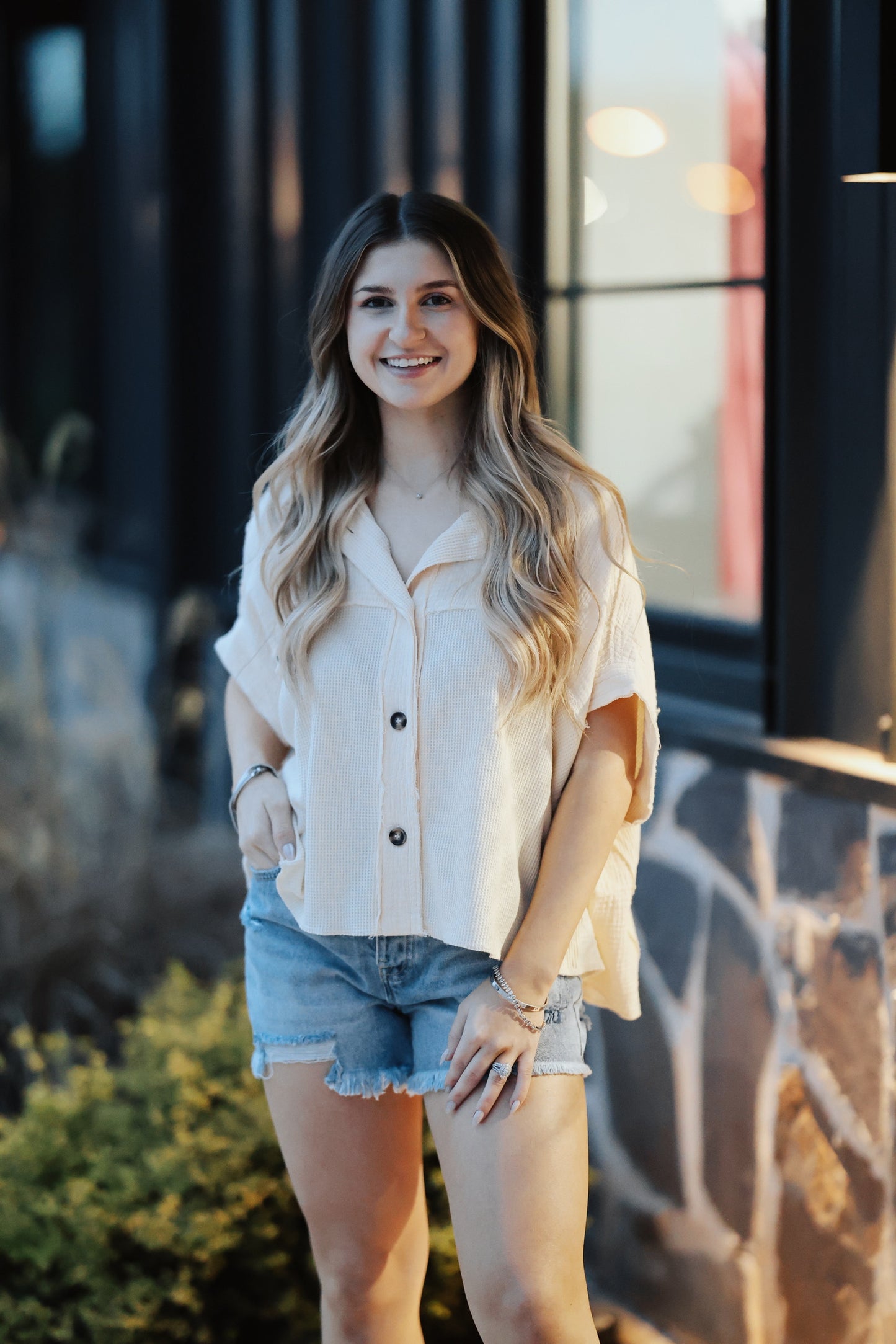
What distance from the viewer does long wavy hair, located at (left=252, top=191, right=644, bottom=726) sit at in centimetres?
145

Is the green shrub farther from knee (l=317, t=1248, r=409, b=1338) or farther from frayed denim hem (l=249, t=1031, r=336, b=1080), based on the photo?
frayed denim hem (l=249, t=1031, r=336, b=1080)

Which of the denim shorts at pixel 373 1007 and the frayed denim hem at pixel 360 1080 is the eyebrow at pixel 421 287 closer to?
the denim shorts at pixel 373 1007

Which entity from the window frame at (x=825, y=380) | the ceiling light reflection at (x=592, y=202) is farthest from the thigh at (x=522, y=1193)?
the ceiling light reflection at (x=592, y=202)

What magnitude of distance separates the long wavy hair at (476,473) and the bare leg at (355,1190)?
1.54 feet

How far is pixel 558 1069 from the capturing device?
1.46 m

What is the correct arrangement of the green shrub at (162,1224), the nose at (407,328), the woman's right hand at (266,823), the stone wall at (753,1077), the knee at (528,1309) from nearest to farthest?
the knee at (528,1309) → the nose at (407,328) → the woman's right hand at (266,823) → the stone wall at (753,1077) → the green shrub at (162,1224)

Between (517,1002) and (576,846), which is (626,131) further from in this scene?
(517,1002)

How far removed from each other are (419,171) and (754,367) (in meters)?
1.18

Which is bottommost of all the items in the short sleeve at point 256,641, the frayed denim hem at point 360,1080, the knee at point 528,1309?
the knee at point 528,1309

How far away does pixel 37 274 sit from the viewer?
16.2 ft

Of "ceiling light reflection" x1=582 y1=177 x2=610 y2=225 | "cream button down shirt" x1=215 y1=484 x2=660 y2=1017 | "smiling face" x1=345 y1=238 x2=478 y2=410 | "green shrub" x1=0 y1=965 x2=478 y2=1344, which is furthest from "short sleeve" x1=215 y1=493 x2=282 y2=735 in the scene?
"ceiling light reflection" x1=582 y1=177 x2=610 y2=225

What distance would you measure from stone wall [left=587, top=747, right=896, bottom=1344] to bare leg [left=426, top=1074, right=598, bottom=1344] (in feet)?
1.93

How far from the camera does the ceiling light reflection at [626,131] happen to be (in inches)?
96.7

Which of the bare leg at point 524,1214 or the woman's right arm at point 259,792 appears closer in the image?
the bare leg at point 524,1214
